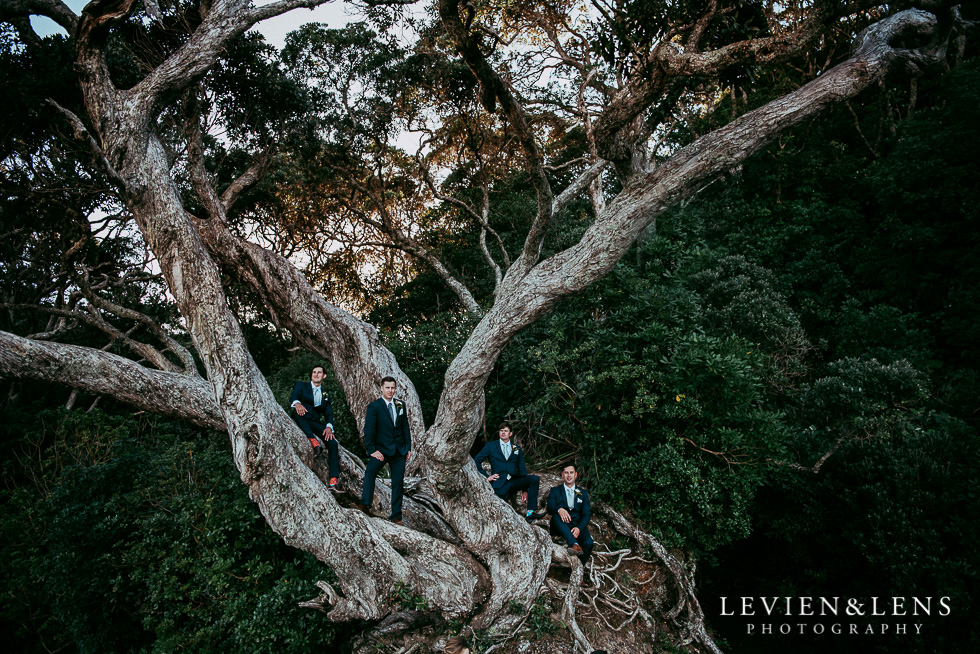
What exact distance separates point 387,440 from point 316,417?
132 cm

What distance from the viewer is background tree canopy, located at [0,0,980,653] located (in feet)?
16.5

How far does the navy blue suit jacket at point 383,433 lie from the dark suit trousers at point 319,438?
32.3 inches

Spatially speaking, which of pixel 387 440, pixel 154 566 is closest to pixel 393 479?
pixel 387 440

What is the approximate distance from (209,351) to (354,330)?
223cm

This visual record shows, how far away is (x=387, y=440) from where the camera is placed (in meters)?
5.46

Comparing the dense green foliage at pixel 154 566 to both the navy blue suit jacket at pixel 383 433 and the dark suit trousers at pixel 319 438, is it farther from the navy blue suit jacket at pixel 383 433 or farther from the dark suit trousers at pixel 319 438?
the navy blue suit jacket at pixel 383 433

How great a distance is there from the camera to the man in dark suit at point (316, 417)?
19.6 ft

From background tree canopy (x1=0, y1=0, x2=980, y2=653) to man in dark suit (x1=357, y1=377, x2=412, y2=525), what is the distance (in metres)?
0.41

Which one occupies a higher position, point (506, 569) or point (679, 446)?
point (506, 569)

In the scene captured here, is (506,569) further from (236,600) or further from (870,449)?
(870,449)

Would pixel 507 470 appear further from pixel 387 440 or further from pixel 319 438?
pixel 319 438

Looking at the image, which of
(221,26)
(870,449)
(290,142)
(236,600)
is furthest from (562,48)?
(236,600)

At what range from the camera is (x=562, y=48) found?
13.0m

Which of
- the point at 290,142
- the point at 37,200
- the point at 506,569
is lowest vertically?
the point at 506,569
